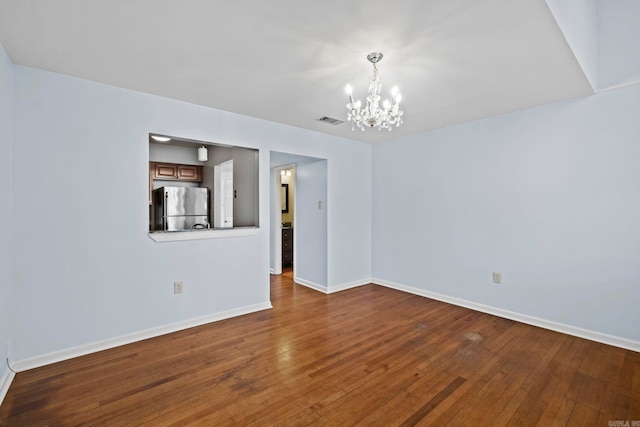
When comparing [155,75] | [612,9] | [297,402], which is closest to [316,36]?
[155,75]

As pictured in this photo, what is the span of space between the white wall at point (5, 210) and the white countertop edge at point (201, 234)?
3.24ft

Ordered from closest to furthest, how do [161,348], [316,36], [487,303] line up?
[316,36] → [161,348] → [487,303]

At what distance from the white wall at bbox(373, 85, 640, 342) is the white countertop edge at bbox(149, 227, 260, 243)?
244 centimetres

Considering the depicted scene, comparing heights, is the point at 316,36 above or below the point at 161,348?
above

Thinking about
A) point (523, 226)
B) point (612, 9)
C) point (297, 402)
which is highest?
point (612, 9)

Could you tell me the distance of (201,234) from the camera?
10.5 feet

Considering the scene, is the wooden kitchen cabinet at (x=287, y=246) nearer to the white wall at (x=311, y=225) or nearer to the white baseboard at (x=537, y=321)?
the white wall at (x=311, y=225)

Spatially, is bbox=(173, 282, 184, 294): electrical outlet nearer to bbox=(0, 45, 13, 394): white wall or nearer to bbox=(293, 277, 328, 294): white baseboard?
bbox=(0, 45, 13, 394): white wall

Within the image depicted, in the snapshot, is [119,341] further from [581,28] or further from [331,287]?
[581,28]

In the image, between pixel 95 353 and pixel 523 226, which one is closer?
pixel 95 353

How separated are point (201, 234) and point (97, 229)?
92 cm

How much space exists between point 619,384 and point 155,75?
4395mm

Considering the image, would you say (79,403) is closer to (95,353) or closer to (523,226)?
(95,353)

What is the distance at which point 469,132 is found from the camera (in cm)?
376
